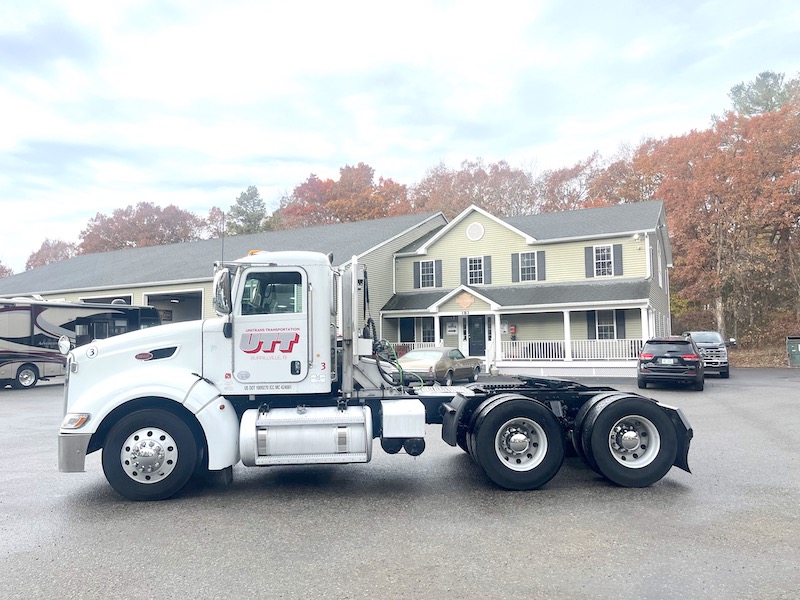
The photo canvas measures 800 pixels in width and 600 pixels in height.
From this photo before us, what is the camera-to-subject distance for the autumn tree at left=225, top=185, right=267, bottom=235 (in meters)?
62.5

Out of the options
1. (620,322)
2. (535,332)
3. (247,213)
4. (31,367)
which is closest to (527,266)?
(535,332)

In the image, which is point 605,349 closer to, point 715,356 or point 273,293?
point 715,356

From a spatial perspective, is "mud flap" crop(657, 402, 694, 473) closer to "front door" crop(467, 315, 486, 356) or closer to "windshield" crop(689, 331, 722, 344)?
"windshield" crop(689, 331, 722, 344)

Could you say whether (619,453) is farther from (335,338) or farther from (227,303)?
(227,303)

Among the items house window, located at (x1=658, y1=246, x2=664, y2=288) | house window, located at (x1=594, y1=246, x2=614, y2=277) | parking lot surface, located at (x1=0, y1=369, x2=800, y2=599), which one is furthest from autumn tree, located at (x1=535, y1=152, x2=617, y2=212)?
parking lot surface, located at (x1=0, y1=369, x2=800, y2=599)

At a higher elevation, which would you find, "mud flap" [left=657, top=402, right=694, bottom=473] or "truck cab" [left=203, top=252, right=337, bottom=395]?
"truck cab" [left=203, top=252, right=337, bottom=395]

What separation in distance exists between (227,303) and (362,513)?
260cm

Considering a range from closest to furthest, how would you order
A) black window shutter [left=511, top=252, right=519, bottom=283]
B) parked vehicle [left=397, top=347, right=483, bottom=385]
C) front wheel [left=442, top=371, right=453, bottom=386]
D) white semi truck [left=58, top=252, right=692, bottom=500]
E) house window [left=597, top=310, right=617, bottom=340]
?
white semi truck [left=58, top=252, right=692, bottom=500], parked vehicle [left=397, top=347, right=483, bottom=385], front wheel [left=442, top=371, right=453, bottom=386], house window [left=597, top=310, right=617, bottom=340], black window shutter [left=511, top=252, right=519, bottom=283]

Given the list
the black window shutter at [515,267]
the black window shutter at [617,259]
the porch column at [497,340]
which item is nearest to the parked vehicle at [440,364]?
the porch column at [497,340]

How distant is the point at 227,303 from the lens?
21.6 ft

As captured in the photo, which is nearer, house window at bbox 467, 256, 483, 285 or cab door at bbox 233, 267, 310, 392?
cab door at bbox 233, 267, 310, 392

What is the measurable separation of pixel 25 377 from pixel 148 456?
17.6 metres

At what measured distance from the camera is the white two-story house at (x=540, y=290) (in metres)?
24.7

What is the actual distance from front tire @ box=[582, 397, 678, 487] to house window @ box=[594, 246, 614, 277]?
812 inches
